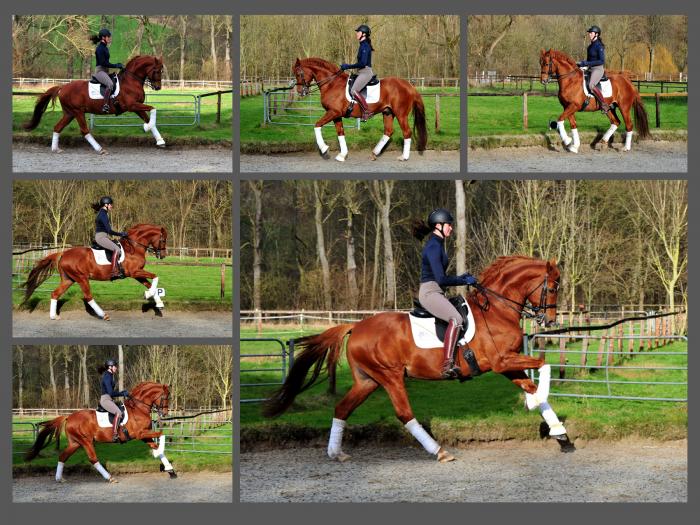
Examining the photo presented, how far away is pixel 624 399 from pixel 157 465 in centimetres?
691

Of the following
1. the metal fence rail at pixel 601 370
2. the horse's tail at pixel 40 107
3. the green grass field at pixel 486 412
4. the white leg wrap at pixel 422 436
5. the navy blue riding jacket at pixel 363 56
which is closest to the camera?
the white leg wrap at pixel 422 436

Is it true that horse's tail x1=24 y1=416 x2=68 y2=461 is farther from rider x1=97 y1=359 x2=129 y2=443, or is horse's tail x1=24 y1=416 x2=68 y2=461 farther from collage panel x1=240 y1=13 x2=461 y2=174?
collage panel x1=240 y1=13 x2=461 y2=174

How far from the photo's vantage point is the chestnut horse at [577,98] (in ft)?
56.8

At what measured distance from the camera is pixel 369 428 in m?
14.0

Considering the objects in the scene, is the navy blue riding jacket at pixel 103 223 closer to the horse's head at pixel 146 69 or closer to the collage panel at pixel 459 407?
the horse's head at pixel 146 69

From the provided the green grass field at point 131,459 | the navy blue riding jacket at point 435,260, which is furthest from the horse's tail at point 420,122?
the green grass field at point 131,459

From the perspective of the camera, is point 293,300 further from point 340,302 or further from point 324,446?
point 324,446

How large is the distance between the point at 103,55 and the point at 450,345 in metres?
8.25

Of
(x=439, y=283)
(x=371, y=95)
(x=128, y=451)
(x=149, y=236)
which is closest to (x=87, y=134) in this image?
(x=149, y=236)

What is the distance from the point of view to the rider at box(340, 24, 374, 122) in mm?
16031

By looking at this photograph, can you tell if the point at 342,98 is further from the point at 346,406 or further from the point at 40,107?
the point at 346,406

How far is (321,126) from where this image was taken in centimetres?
1681

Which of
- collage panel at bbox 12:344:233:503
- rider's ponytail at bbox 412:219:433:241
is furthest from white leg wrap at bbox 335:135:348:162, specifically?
rider's ponytail at bbox 412:219:433:241

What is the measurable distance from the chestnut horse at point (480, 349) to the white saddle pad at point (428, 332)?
0.21 ft
